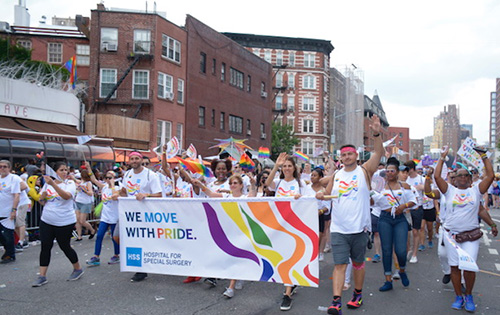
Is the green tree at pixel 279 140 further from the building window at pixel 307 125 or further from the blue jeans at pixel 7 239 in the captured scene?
the blue jeans at pixel 7 239

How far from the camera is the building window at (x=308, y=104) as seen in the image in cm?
6550

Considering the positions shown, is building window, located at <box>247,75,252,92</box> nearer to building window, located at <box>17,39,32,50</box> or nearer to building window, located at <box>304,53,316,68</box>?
building window, located at <box>17,39,32,50</box>

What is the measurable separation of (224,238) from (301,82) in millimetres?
59908

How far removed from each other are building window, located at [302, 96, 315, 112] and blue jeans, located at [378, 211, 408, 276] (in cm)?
5941

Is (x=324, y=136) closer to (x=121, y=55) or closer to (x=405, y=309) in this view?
(x=121, y=55)

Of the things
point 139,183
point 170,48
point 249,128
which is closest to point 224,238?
point 139,183

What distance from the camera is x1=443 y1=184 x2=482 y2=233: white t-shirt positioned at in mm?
6086

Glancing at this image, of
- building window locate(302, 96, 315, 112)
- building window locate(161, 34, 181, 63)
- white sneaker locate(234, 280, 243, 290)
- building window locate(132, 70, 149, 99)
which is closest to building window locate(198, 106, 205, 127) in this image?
building window locate(161, 34, 181, 63)

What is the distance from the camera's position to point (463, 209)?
241 inches

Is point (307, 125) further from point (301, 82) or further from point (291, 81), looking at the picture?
point (291, 81)

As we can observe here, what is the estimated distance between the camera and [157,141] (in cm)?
2928

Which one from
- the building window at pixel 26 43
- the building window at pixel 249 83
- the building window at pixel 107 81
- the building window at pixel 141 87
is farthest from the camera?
the building window at pixel 249 83

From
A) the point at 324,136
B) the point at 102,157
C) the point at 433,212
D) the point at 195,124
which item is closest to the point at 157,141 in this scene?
the point at 195,124

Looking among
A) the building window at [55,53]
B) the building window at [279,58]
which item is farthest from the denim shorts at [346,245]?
the building window at [279,58]
